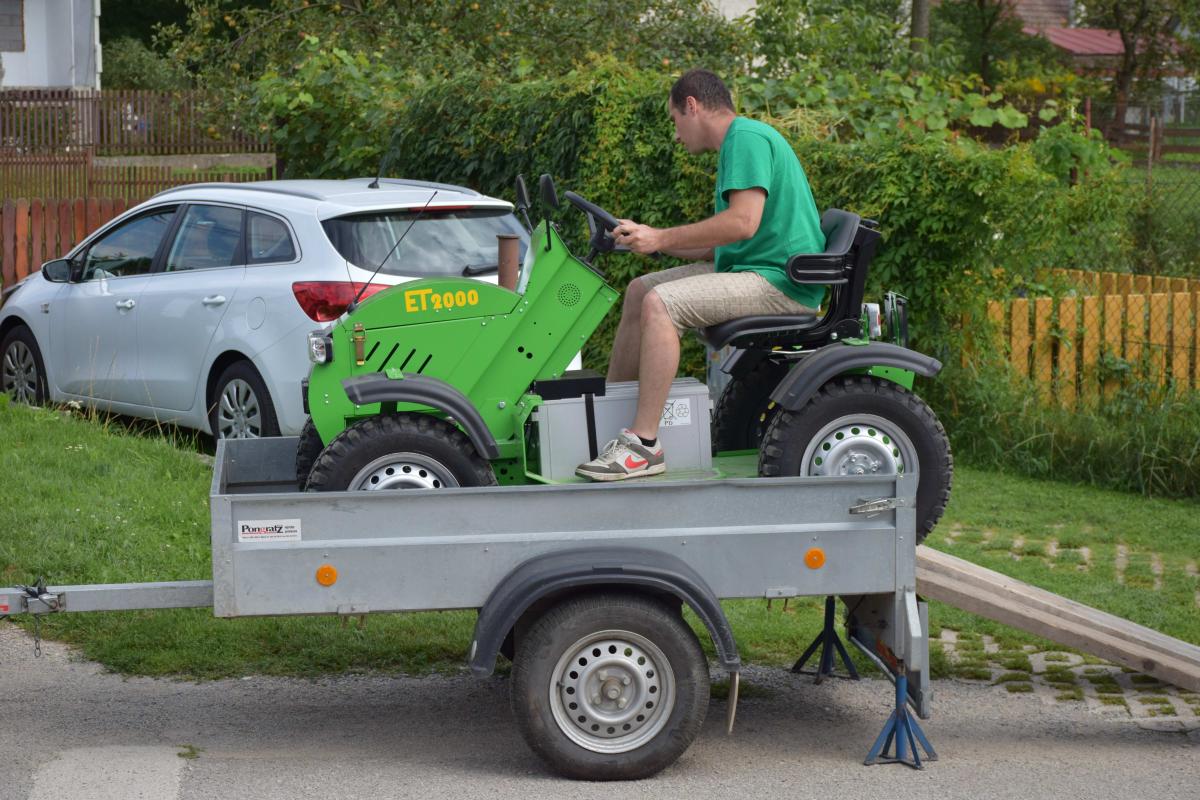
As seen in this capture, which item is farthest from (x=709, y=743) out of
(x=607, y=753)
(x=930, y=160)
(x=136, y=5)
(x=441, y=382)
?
(x=136, y=5)

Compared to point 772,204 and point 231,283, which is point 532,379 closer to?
point 772,204

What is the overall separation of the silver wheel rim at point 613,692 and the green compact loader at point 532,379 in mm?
843

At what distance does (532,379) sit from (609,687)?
1295mm

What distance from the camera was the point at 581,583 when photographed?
4754mm

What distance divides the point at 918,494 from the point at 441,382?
5.75ft

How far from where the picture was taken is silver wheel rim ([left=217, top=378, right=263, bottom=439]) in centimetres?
883

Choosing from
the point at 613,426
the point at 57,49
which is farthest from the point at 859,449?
the point at 57,49

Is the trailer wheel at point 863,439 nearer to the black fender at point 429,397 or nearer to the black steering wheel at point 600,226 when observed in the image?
the black steering wheel at point 600,226

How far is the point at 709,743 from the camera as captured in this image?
5430 millimetres

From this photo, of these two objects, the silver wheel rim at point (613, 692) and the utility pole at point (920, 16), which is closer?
the silver wheel rim at point (613, 692)

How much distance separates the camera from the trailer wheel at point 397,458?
5273mm

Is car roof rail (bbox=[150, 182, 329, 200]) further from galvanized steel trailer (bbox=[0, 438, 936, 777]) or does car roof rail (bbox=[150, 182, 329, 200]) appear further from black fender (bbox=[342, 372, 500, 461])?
galvanized steel trailer (bbox=[0, 438, 936, 777])

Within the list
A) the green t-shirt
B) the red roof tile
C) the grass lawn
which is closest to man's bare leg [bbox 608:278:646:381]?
the green t-shirt

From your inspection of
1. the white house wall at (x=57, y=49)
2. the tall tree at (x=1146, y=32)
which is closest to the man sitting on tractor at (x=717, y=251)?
the tall tree at (x=1146, y=32)
